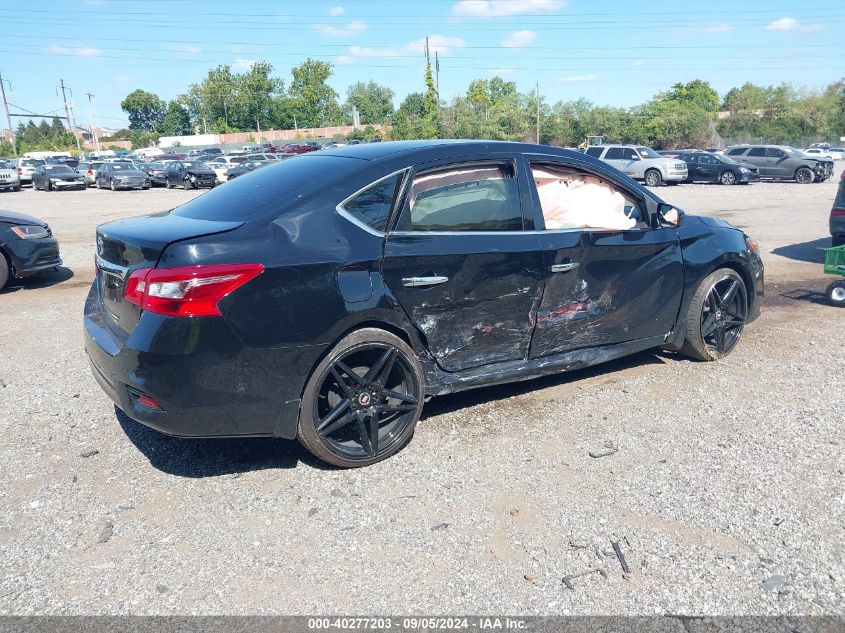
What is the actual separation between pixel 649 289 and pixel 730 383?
945mm

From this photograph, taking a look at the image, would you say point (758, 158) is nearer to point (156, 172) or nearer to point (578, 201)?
point (156, 172)

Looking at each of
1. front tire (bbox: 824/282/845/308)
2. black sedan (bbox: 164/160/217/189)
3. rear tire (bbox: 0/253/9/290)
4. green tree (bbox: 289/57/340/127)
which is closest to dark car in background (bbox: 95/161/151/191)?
black sedan (bbox: 164/160/217/189)

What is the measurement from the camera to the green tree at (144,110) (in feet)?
474

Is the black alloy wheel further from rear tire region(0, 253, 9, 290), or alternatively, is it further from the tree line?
the tree line

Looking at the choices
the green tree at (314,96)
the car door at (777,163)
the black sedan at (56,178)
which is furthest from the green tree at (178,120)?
the car door at (777,163)

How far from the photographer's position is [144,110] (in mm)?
146375

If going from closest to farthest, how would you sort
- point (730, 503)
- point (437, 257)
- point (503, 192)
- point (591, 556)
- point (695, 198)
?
point (591, 556) < point (730, 503) < point (437, 257) < point (503, 192) < point (695, 198)

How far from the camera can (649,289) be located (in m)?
5.04

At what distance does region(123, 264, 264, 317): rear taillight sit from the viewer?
11.1 ft

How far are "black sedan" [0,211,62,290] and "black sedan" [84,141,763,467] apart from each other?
18.3 feet

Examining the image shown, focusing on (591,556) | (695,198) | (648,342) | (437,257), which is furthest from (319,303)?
(695,198)

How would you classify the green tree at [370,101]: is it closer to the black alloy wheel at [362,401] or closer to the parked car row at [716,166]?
the parked car row at [716,166]

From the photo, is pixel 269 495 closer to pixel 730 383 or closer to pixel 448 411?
pixel 448 411

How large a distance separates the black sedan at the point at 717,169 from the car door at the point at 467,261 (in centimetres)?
2711
